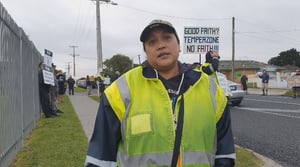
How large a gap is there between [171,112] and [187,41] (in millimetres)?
8151

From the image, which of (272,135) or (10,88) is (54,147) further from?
(272,135)

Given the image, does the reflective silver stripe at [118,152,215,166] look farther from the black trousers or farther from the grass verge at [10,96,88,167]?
the black trousers

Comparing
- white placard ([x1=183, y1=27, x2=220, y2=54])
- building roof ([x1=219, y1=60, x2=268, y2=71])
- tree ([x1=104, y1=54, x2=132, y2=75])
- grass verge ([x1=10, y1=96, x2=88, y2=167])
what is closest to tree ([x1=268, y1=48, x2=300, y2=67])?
building roof ([x1=219, y1=60, x2=268, y2=71])

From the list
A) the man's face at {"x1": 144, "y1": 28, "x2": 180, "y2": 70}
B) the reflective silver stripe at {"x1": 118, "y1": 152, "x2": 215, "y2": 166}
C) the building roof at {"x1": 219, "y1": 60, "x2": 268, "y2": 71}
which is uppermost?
the building roof at {"x1": 219, "y1": 60, "x2": 268, "y2": 71}

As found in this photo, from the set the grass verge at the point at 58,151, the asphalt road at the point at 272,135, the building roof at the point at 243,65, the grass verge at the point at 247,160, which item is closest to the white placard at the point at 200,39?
the asphalt road at the point at 272,135

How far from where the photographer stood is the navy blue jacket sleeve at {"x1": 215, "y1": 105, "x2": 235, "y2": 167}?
8.60 feet

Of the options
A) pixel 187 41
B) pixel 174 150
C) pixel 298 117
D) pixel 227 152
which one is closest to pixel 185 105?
pixel 174 150

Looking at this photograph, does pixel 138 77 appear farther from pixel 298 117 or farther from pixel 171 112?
pixel 298 117

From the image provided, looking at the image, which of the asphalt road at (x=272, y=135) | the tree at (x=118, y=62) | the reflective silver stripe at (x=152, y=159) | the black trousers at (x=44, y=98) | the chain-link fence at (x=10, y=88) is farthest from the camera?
the tree at (x=118, y=62)

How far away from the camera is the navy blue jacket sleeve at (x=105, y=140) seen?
2484mm

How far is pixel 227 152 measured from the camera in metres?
2.63

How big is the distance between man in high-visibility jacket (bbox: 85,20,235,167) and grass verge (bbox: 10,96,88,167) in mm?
4323

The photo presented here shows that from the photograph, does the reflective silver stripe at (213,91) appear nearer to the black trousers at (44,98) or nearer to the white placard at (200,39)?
the white placard at (200,39)

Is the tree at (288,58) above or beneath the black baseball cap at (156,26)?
above
